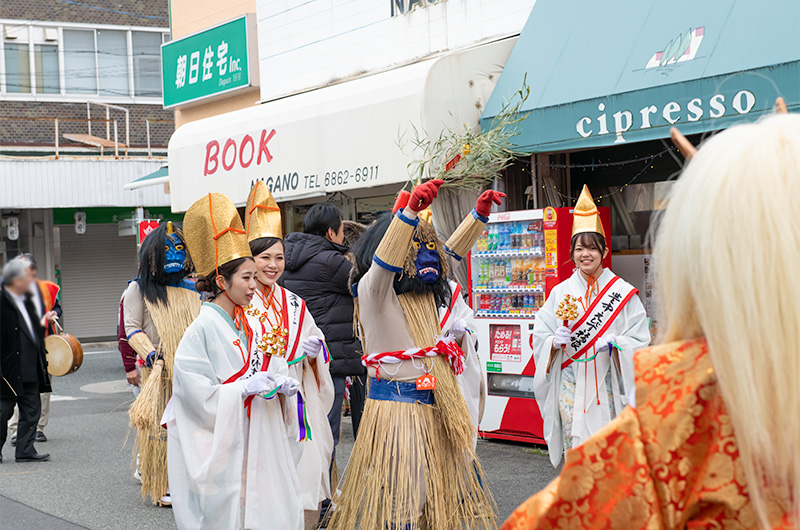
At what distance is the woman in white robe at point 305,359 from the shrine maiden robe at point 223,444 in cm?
69

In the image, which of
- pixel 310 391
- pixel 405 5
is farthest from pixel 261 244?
pixel 405 5

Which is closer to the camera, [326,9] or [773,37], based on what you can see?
[773,37]

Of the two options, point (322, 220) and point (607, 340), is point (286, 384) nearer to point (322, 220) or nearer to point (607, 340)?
point (607, 340)

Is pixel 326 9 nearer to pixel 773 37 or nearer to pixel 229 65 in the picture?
pixel 229 65

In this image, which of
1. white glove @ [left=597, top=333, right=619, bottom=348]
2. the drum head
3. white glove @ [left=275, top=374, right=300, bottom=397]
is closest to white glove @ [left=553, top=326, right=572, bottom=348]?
white glove @ [left=597, top=333, right=619, bottom=348]

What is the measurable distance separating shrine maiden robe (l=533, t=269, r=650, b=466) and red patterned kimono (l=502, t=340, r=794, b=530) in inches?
158

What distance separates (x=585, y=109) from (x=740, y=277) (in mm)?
6285

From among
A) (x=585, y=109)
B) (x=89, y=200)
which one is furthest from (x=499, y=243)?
(x=89, y=200)

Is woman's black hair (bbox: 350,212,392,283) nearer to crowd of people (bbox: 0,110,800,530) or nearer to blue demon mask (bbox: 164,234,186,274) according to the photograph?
crowd of people (bbox: 0,110,800,530)

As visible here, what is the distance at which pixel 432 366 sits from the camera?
4703 millimetres

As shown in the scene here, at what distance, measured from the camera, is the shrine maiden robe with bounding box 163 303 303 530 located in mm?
3867

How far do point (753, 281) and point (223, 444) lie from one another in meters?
2.97

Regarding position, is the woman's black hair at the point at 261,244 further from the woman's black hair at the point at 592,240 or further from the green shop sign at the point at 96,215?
the woman's black hair at the point at 592,240

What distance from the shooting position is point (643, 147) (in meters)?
8.57
